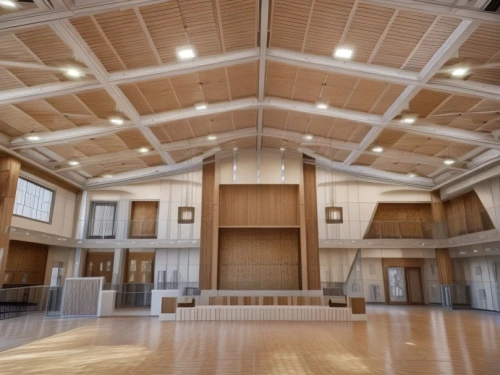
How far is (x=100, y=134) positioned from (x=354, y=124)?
345 inches

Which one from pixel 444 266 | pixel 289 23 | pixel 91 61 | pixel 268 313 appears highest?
pixel 289 23

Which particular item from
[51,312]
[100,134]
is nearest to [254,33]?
[100,134]

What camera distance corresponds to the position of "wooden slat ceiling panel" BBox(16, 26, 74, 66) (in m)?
7.31

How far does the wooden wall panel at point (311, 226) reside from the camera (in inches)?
618

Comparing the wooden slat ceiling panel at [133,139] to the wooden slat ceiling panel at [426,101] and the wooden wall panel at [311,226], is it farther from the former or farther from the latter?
the wooden slat ceiling panel at [426,101]

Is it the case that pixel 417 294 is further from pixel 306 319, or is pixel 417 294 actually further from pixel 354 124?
pixel 354 124

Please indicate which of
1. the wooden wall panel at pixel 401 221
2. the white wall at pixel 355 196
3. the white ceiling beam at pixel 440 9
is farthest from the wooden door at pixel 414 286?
the white ceiling beam at pixel 440 9

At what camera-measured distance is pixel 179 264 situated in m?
18.2

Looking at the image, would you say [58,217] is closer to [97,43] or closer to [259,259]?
[259,259]

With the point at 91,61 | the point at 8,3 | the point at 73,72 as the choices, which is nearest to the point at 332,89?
the point at 91,61

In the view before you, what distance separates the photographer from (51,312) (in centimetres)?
1290

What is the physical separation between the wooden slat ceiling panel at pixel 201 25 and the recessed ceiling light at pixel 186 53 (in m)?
0.15

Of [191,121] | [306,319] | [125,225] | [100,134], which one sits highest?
[191,121]

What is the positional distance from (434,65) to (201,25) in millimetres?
5474
